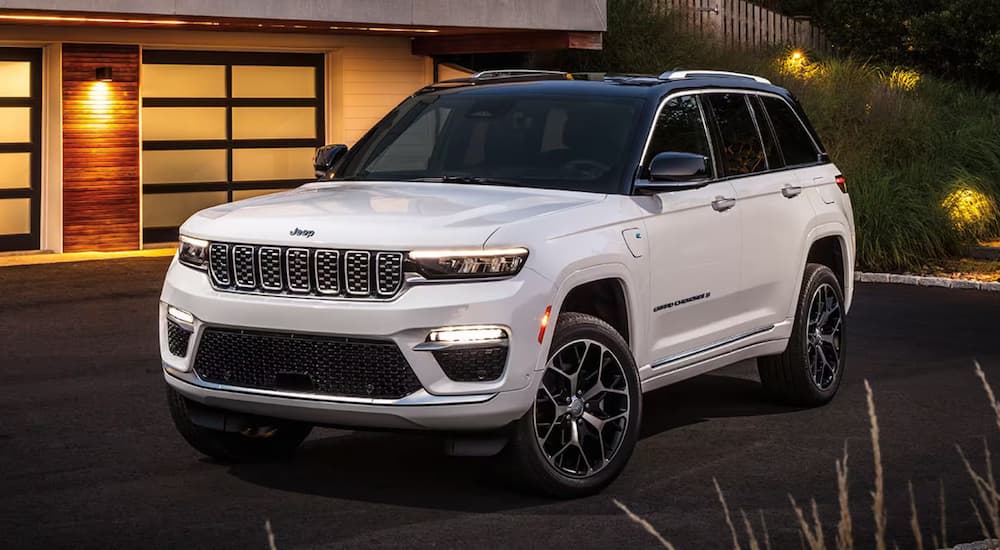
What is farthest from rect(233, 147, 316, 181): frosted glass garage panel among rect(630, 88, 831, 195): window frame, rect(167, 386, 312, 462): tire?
rect(167, 386, 312, 462): tire

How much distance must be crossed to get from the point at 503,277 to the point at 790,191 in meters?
3.15

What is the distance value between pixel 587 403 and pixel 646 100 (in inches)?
72.4

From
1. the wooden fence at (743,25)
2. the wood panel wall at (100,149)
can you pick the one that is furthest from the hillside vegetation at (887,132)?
the wood panel wall at (100,149)

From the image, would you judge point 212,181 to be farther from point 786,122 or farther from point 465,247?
point 465,247

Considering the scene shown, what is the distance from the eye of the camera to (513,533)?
7035mm

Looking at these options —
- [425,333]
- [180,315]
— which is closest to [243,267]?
[180,315]

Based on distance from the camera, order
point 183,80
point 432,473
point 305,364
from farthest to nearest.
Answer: point 183,80 → point 432,473 → point 305,364

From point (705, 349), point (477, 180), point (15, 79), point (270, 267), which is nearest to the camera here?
point (270, 267)

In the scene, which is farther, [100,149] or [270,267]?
[100,149]

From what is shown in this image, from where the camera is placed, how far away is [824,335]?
404 inches

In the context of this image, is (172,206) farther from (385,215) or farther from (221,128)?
(385,215)

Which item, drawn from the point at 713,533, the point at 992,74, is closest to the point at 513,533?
the point at 713,533

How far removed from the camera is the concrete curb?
17.4 metres

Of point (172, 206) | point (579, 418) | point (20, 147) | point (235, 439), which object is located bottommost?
point (235, 439)
